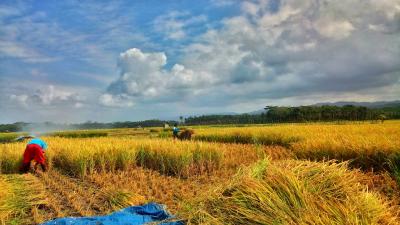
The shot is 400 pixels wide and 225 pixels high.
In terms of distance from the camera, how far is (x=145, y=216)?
5109 mm

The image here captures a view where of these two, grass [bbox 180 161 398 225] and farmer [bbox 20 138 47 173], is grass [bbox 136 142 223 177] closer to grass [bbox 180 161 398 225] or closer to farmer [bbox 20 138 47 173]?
farmer [bbox 20 138 47 173]

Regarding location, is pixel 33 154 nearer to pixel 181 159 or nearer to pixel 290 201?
pixel 181 159

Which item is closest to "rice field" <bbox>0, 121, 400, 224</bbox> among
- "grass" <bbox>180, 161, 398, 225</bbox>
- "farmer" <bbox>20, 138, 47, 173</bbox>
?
"grass" <bbox>180, 161, 398, 225</bbox>

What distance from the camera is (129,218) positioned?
4.96m

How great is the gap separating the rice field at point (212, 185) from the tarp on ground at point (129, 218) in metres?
0.41

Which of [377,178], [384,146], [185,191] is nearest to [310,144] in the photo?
[384,146]

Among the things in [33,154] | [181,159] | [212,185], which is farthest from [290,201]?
[33,154]

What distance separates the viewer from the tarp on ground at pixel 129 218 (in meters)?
4.79

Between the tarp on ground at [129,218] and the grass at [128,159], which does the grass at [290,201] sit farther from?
the grass at [128,159]

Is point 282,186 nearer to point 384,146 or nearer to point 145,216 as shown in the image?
point 145,216

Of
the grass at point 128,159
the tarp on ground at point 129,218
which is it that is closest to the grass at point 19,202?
the tarp on ground at point 129,218

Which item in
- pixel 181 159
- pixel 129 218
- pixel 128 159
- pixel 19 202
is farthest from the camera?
pixel 128 159

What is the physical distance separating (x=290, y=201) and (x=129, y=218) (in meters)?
2.32

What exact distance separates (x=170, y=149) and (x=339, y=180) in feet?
23.1
